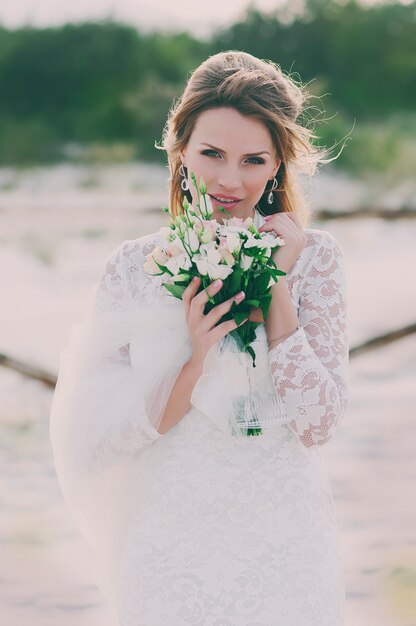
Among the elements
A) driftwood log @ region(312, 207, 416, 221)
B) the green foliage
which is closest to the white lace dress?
driftwood log @ region(312, 207, 416, 221)

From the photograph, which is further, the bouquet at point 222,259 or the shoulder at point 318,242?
the shoulder at point 318,242

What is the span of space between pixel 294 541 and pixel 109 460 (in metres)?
0.40

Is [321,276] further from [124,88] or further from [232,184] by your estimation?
[124,88]

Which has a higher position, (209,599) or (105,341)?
(105,341)

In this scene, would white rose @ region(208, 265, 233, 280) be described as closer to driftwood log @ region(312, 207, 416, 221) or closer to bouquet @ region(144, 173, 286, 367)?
bouquet @ region(144, 173, 286, 367)

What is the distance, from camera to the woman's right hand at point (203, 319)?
86.9 inches

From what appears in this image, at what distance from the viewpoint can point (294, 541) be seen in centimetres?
227

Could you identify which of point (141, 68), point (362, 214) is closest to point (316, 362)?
point (362, 214)

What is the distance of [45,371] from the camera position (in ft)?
21.1

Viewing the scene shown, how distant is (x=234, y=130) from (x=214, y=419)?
57cm

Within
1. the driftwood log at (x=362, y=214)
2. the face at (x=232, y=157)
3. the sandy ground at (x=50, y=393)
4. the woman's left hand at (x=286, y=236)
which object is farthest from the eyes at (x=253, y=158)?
the driftwood log at (x=362, y=214)

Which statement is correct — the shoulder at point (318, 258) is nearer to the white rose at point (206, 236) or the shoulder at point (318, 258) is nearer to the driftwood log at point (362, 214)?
the white rose at point (206, 236)

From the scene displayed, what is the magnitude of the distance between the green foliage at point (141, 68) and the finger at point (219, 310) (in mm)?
9123

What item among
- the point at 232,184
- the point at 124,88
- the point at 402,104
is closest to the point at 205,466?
the point at 232,184
